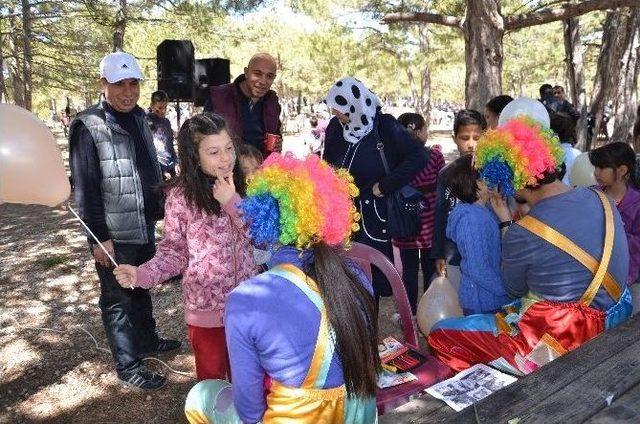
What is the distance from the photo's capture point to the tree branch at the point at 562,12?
517 cm

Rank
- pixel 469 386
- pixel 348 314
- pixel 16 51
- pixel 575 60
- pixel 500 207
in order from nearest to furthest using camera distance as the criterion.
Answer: pixel 348 314
pixel 469 386
pixel 500 207
pixel 575 60
pixel 16 51

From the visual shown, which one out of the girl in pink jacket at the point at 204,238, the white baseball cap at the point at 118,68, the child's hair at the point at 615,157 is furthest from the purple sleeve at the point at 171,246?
the child's hair at the point at 615,157

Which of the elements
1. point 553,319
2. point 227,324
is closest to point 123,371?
point 227,324

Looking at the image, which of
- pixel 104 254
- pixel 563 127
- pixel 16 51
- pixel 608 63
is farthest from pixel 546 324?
pixel 16 51

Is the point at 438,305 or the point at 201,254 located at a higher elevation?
the point at 201,254

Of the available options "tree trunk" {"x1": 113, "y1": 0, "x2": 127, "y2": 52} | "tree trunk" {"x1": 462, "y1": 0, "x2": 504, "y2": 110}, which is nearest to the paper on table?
"tree trunk" {"x1": 462, "y1": 0, "x2": 504, "y2": 110}

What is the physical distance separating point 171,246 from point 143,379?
1186mm

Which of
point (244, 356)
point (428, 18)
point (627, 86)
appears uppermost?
point (428, 18)

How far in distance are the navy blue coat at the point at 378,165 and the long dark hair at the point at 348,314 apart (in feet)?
5.50

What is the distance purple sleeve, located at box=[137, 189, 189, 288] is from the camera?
7.48ft

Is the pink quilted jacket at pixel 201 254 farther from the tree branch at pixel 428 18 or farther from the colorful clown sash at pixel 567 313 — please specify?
the tree branch at pixel 428 18

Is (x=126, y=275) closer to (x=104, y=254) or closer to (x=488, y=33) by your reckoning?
(x=104, y=254)

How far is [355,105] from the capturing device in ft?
10.4

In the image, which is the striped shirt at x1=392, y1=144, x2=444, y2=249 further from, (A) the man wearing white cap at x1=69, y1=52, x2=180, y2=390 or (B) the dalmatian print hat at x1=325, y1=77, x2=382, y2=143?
(A) the man wearing white cap at x1=69, y1=52, x2=180, y2=390
